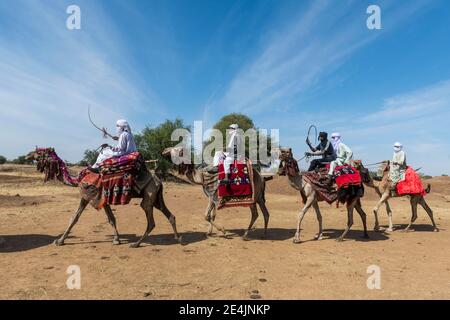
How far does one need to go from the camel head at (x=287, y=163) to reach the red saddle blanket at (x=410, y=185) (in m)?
3.96

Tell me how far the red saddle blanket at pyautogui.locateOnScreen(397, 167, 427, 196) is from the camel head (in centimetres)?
396

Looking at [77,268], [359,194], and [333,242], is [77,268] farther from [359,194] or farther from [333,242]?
[359,194]

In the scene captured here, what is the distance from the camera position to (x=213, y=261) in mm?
7328

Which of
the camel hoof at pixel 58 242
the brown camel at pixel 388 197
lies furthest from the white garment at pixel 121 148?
the brown camel at pixel 388 197

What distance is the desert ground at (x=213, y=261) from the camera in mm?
5559

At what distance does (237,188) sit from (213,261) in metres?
2.64

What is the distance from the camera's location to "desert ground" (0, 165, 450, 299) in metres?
5.56

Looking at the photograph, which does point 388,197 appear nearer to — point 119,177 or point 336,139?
point 336,139

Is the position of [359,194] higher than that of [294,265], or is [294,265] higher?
[359,194]

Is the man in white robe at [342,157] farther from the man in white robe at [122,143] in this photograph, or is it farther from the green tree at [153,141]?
the green tree at [153,141]
